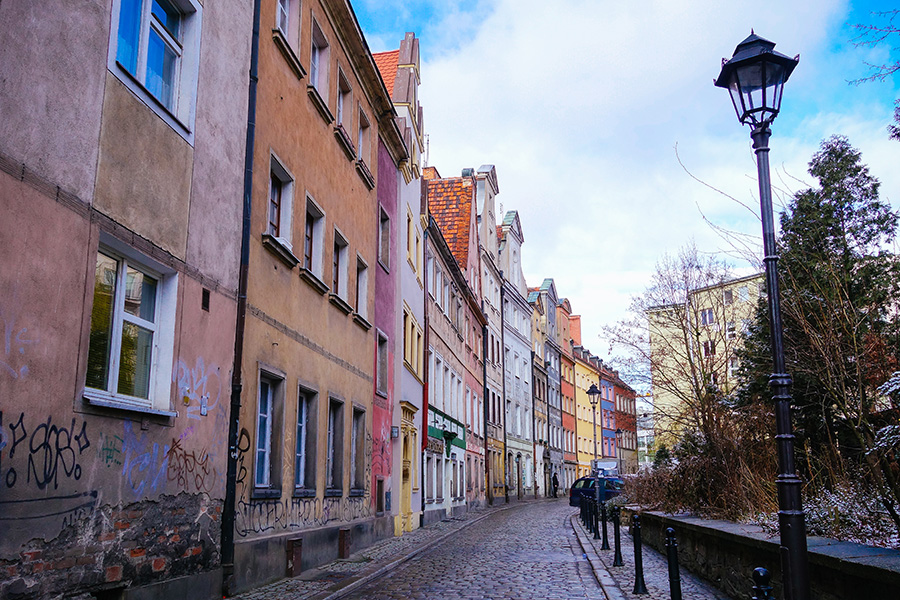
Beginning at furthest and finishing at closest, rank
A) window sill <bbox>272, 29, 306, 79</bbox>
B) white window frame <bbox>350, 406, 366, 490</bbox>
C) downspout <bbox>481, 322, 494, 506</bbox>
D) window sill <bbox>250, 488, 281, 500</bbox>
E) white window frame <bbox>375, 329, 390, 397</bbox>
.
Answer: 1. downspout <bbox>481, 322, 494, 506</bbox>
2. white window frame <bbox>375, 329, 390, 397</bbox>
3. white window frame <bbox>350, 406, 366, 490</bbox>
4. window sill <bbox>272, 29, 306, 79</bbox>
5. window sill <bbox>250, 488, 281, 500</bbox>

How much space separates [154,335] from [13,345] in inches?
99.3

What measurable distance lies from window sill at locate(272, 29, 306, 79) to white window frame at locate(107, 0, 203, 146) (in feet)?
8.98

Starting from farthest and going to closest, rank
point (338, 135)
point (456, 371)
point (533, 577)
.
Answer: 1. point (456, 371)
2. point (338, 135)
3. point (533, 577)

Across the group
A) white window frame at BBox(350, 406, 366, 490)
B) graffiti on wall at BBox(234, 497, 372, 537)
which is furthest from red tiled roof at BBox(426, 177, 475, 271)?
graffiti on wall at BBox(234, 497, 372, 537)

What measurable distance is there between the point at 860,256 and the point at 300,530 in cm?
1637

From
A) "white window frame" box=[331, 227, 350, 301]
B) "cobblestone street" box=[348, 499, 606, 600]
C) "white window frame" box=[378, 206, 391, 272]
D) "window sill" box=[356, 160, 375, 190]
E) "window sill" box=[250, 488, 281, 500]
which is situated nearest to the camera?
"cobblestone street" box=[348, 499, 606, 600]

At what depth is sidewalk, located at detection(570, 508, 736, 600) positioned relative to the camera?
9945mm

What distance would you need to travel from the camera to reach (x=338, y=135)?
632 inches

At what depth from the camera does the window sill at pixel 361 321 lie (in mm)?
17062

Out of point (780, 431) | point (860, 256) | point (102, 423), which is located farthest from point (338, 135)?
point (860, 256)

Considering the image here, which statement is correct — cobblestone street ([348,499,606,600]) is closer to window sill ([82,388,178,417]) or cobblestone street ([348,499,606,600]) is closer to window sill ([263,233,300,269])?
window sill ([82,388,178,417])

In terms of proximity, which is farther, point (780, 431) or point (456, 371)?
point (456, 371)

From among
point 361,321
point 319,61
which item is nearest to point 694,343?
point 361,321

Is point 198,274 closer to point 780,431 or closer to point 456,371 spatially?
point 780,431
